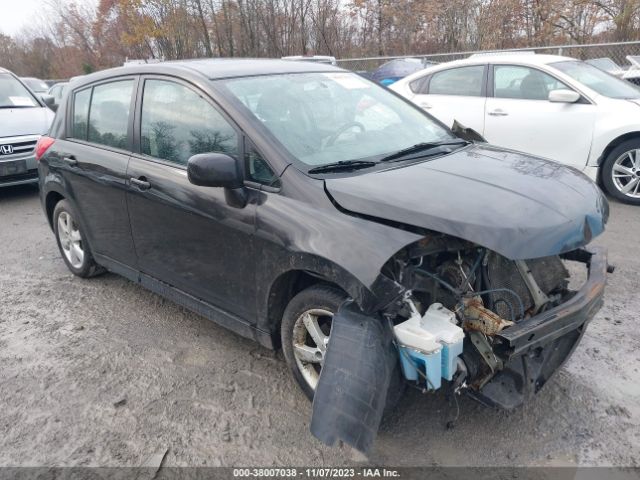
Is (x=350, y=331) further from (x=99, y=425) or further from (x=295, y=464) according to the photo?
(x=99, y=425)

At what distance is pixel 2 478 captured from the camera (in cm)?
259

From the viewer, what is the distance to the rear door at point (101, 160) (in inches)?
154

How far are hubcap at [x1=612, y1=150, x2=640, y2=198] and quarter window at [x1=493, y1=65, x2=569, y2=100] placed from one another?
110 centimetres

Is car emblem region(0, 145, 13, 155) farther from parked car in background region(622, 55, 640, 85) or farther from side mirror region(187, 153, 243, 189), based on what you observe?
parked car in background region(622, 55, 640, 85)

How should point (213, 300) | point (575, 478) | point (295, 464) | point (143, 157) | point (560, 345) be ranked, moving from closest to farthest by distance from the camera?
point (575, 478) < point (295, 464) < point (560, 345) < point (213, 300) < point (143, 157)

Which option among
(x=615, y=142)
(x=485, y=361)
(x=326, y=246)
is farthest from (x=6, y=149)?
(x=615, y=142)

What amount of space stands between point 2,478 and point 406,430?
6.49 ft

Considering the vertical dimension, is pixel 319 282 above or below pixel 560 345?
above

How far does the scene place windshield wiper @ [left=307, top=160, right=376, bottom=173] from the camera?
294cm

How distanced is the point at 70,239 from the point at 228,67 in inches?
91.8

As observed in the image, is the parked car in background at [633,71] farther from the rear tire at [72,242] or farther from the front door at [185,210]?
the rear tire at [72,242]

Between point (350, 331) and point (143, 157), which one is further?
point (143, 157)

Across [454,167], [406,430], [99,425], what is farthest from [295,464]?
[454,167]

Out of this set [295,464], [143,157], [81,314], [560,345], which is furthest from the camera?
[81,314]
